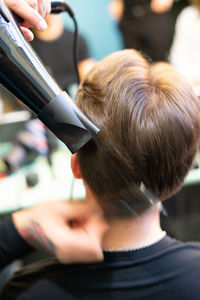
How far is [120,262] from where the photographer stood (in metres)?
0.60

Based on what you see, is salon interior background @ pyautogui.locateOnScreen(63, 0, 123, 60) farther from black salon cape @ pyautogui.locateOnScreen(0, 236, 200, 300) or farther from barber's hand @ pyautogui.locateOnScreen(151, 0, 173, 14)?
black salon cape @ pyautogui.locateOnScreen(0, 236, 200, 300)

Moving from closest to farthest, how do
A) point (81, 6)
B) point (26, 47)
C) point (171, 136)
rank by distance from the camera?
point (26, 47)
point (171, 136)
point (81, 6)

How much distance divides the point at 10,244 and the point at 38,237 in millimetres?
202

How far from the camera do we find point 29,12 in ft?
1.53

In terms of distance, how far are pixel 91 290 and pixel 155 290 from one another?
130 millimetres

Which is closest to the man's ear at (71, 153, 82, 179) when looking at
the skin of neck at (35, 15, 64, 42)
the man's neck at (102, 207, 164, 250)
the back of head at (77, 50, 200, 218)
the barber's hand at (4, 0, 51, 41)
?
the back of head at (77, 50, 200, 218)

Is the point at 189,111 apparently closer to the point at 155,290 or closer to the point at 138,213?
the point at 138,213

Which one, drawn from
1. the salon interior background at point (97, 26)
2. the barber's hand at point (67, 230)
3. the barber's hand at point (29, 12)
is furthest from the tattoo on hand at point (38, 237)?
the salon interior background at point (97, 26)

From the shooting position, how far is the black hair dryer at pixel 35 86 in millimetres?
402

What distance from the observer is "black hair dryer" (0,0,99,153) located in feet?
1.32

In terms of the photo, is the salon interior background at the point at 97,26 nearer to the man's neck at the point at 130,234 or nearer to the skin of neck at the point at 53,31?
the skin of neck at the point at 53,31

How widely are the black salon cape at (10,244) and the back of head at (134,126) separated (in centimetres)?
21

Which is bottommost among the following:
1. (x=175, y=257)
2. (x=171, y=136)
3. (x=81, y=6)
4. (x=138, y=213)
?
(x=175, y=257)

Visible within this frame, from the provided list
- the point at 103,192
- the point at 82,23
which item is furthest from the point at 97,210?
the point at 82,23
